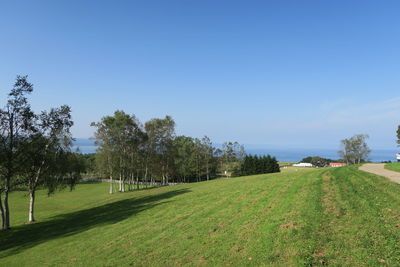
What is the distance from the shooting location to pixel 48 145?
2817 cm

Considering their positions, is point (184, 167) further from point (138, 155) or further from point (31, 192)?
point (31, 192)

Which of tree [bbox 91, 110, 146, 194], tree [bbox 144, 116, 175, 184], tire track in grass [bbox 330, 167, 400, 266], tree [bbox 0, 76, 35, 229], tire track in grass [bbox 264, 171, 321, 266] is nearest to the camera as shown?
tire track in grass [bbox 330, 167, 400, 266]

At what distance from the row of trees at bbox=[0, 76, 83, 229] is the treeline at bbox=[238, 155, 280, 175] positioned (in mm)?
62007

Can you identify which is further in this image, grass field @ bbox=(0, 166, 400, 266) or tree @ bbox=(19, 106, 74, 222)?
tree @ bbox=(19, 106, 74, 222)

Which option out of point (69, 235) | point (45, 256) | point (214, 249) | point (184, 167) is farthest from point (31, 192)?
point (184, 167)

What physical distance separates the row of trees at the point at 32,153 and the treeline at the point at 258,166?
62.0 metres

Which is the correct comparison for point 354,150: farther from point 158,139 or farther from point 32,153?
point 32,153

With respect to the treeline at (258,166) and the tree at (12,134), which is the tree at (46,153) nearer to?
the tree at (12,134)

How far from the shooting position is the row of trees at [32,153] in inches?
951

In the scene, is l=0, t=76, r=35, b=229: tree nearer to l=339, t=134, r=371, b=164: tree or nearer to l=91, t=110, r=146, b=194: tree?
l=91, t=110, r=146, b=194: tree

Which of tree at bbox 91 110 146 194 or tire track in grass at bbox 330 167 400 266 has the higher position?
tree at bbox 91 110 146 194

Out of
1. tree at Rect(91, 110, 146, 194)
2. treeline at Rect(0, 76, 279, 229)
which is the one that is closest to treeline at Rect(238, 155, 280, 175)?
treeline at Rect(0, 76, 279, 229)

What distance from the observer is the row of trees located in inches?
951

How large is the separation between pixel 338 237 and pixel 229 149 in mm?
91348
